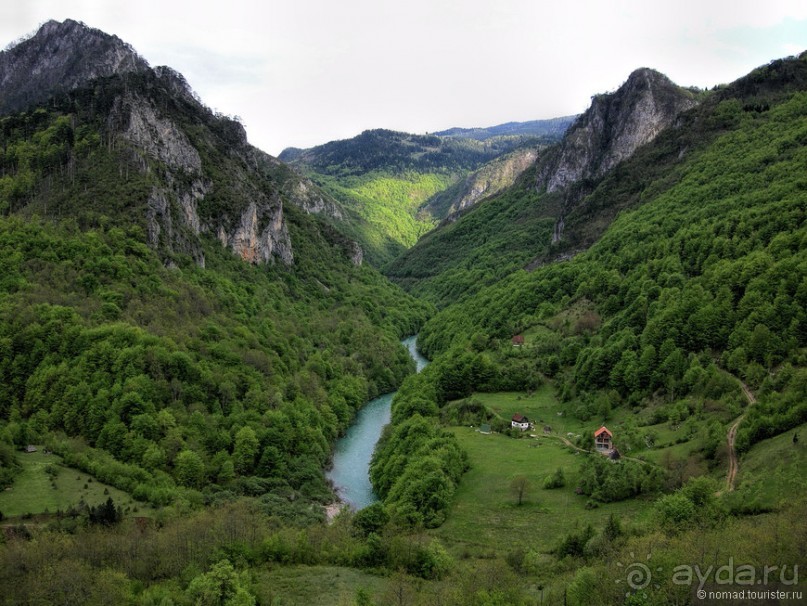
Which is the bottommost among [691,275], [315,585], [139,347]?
[315,585]

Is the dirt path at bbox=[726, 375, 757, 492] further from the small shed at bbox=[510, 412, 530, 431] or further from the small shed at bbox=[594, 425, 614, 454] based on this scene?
the small shed at bbox=[510, 412, 530, 431]

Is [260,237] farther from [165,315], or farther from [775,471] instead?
[775,471]

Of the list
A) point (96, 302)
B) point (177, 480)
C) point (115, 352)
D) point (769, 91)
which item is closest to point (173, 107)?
point (96, 302)

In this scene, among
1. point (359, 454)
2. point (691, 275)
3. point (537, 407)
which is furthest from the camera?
point (691, 275)

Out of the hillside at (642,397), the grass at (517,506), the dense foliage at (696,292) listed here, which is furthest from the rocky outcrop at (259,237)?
the grass at (517,506)

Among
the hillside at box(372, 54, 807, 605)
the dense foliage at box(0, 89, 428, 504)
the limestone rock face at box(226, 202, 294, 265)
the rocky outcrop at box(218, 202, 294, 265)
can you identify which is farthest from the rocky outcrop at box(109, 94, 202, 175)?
the hillside at box(372, 54, 807, 605)

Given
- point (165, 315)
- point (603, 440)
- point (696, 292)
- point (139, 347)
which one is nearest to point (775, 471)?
point (603, 440)
